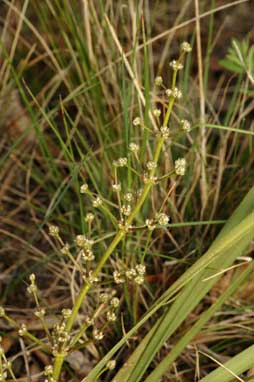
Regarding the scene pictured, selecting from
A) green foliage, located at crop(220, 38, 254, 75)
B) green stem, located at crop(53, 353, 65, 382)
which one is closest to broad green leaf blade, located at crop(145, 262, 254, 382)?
green stem, located at crop(53, 353, 65, 382)

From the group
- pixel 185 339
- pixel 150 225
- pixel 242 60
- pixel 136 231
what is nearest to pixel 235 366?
pixel 185 339

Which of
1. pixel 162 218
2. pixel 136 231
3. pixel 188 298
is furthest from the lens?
pixel 136 231

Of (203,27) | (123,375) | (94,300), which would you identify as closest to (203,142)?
(94,300)

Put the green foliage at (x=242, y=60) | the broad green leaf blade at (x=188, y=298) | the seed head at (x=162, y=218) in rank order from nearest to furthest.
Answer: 1. the seed head at (x=162, y=218)
2. the broad green leaf blade at (x=188, y=298)
3. the green foliage at (x=242, y=60)

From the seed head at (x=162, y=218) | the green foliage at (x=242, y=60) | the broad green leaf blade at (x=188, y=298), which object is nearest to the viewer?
the seed head at (x=162, y=218)

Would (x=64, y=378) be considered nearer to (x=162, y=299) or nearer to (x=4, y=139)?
(x=162, y=299)

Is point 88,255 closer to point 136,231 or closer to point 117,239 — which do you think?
point 117,239

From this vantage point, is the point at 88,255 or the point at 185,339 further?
the point at 185,339

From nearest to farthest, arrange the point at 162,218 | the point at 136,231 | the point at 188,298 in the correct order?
the point at 162,218
the point at 188,298
the point at 136,231

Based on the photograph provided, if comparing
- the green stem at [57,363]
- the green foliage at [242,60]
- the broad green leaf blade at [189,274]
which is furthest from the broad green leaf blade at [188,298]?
the green foliage at [242,60]

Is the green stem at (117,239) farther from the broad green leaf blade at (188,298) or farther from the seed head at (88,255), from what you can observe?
the broad green leaf blade at (188,298)

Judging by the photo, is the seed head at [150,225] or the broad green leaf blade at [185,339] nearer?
the seed head at [150,225]
